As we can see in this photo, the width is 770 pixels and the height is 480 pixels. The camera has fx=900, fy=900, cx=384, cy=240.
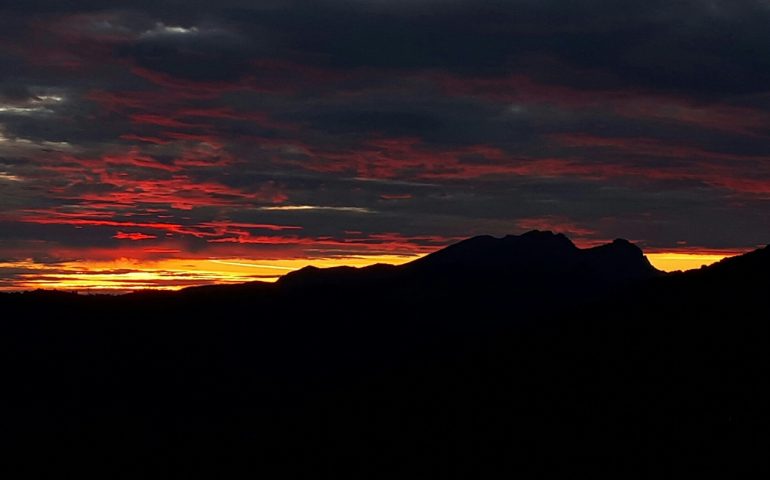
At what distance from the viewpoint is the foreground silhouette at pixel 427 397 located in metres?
61.2

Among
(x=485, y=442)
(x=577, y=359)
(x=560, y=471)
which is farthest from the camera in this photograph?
(x=577, y=359)

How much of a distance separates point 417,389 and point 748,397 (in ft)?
131

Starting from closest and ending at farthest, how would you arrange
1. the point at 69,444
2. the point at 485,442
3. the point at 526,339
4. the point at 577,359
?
the point at 485,442 < the point at 577,359 < the point at 526,339 < the point at 69,444

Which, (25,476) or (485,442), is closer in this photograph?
(485,442)

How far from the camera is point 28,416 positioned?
5630 inches

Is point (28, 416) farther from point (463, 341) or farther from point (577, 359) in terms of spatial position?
point (577, 359)

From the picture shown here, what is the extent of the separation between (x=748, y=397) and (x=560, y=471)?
14.1 metres

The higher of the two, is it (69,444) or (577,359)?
(577,359)

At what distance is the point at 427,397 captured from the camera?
88.6 m

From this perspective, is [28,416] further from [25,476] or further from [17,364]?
[25,476]

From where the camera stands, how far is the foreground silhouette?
61.2m

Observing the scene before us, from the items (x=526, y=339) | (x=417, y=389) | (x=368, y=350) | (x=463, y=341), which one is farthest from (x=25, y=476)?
(x=368, y=350)

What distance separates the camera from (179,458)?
344 ft

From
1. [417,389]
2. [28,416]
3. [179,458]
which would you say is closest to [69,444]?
[28,416]
